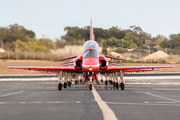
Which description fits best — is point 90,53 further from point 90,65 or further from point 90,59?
point 90,65

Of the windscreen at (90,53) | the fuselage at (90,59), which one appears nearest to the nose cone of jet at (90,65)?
the fuselage at (90,59)

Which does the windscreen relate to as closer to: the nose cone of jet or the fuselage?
the fuselage

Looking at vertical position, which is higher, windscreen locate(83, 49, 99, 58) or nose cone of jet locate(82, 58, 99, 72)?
windscreen locate(83, 49, 99, 58)

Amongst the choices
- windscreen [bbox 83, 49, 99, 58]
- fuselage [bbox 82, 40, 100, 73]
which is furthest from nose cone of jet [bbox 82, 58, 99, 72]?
windscreen [bbox 83, 49, 99, 58]

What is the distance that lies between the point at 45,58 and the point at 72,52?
11770 millimetres

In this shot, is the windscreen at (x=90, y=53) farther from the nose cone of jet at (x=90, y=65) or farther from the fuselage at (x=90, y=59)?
the nose cone of jet at (x=90, y=65)

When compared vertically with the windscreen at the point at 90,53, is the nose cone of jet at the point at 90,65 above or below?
below

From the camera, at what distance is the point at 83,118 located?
753cm

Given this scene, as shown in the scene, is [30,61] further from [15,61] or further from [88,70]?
[88,70]

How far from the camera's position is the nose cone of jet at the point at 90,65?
20219 millimetres

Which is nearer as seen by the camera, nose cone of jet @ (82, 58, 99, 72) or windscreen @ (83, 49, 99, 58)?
nose cone of jet @ (82, 58, 99, 72)

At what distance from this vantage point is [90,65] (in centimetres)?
2025

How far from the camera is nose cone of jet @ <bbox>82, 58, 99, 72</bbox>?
20.2 metres

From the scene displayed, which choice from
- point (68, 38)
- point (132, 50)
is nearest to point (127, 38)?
point (132, 50)
